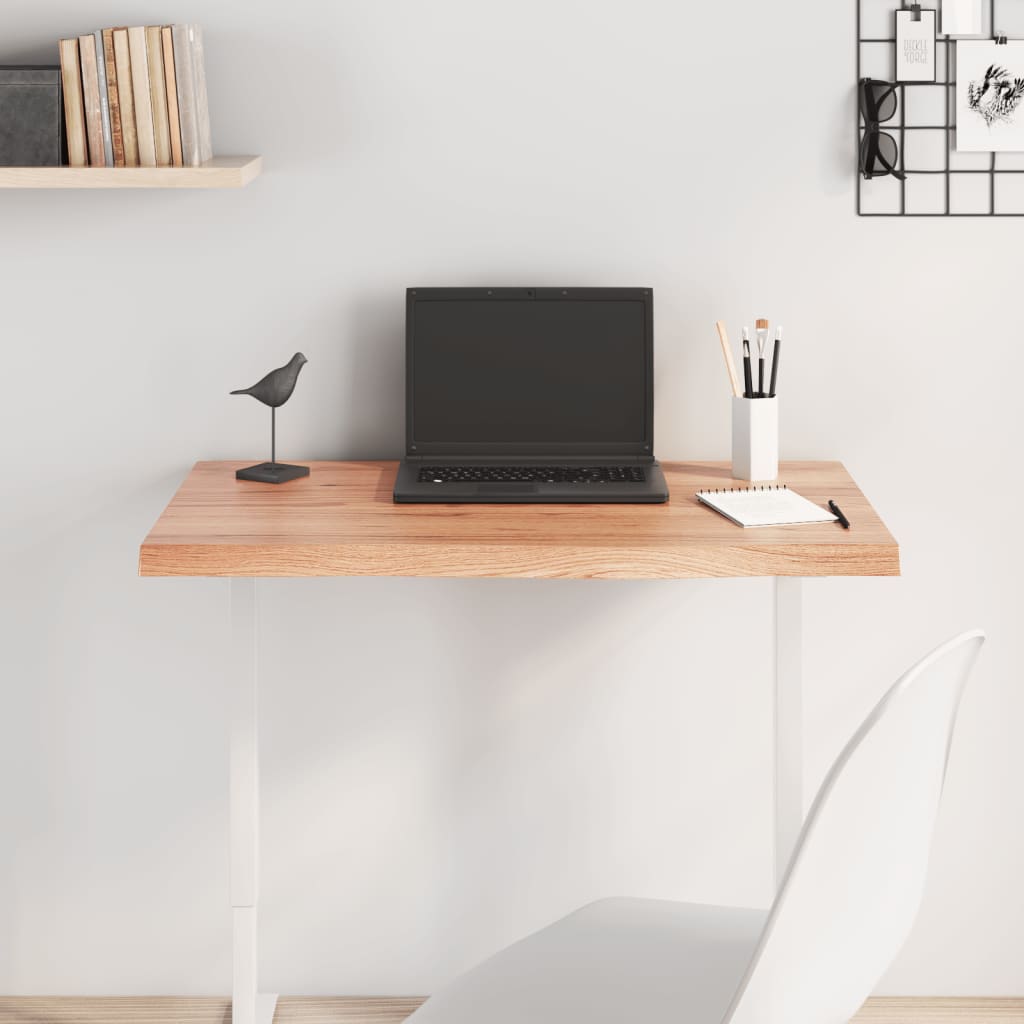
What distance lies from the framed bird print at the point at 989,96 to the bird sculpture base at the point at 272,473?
1107 millimetres

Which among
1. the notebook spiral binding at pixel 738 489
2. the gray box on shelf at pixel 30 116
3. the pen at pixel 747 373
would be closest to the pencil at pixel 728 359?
the pen at pixel 747 373

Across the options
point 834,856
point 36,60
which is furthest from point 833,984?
point 36,60

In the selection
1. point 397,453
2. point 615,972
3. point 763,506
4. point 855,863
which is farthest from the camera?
point 397,453

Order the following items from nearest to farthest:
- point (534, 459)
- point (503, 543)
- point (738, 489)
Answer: point (503, 543) < point (738, 489) < point (534, 459)

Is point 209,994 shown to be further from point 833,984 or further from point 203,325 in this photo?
point 833,984

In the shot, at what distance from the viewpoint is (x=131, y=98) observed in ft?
5.97

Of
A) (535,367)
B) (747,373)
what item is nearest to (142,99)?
(535,367)

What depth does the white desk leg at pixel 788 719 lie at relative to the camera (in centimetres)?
188

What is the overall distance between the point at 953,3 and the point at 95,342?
1401mm

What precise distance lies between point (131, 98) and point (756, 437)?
1.00m

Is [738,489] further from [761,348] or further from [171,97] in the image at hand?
[171,97]

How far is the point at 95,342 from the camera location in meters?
2.04

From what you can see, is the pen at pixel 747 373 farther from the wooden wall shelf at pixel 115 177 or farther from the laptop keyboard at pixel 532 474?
the wooden wall shelf at pixel 115 177

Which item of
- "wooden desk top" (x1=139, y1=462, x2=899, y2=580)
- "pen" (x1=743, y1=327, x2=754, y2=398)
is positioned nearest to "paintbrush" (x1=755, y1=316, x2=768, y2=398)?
"pen" (x1=743, y1=327, x2=754, y2=398)
